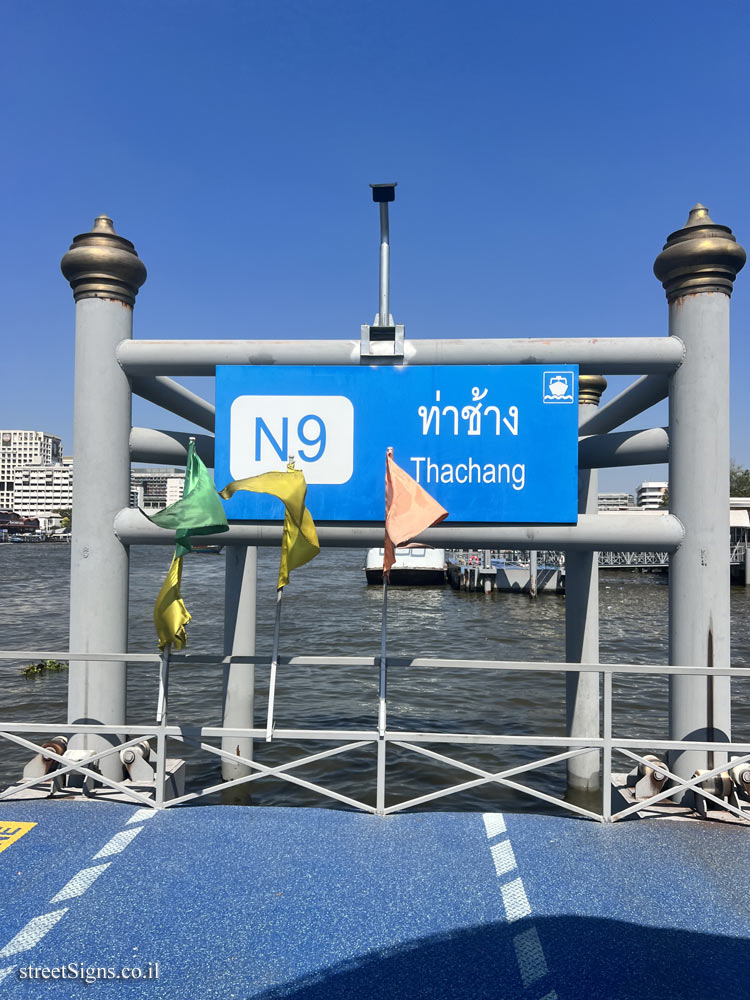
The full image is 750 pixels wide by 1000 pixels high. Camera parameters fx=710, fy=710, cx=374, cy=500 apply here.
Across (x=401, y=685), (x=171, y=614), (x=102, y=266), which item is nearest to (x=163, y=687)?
(x=171, y=614)

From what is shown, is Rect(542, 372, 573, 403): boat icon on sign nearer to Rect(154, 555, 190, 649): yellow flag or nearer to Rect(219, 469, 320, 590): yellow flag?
Rect(219, 469, 320, 590): yellow flag

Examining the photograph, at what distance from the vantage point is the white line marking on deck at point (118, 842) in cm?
538

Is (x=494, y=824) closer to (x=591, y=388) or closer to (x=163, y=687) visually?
(x=163, y=687)

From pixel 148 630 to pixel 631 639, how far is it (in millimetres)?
20519

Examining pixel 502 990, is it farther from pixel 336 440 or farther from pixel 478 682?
pixel 478 682

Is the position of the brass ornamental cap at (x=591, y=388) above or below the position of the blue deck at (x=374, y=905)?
above

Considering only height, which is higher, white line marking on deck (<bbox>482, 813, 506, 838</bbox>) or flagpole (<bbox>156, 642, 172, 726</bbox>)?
flagpole (<bbox>156, 642, 172, 726</bbox>)

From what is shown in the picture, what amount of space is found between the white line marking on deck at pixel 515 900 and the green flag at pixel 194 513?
365 centimetres

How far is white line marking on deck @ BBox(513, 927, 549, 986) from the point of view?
12.9ft

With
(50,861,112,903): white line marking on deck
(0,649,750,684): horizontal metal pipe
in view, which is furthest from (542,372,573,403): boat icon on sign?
(50,861,112,903): white line marking on deck

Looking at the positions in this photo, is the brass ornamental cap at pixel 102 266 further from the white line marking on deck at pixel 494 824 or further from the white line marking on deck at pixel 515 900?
the white line marking on deck at pixel 515 900

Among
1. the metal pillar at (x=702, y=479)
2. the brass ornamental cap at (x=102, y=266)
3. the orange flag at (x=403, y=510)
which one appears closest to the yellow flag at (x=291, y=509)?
the orange flag at (x=403, y=510)

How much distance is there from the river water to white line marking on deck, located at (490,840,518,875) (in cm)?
386

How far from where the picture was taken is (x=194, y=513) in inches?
245
